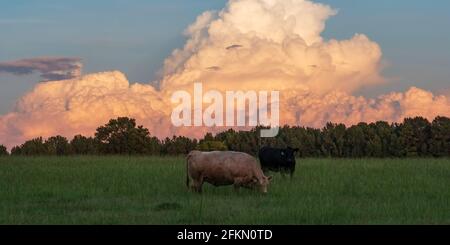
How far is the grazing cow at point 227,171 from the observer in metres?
21.0

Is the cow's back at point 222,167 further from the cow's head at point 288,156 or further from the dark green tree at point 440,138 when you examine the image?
the dark green tree at point 440,138

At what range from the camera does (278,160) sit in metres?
28.8

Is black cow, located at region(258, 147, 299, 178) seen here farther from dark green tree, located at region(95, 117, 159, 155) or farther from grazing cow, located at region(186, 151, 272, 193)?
dark green tree, located at region(95, 117, 159, 155)

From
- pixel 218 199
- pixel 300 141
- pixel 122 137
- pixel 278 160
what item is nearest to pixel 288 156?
pixel 278 160

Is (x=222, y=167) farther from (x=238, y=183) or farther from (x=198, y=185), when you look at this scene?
(x=198, y=185)

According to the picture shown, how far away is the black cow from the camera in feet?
91.6

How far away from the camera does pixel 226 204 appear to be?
1819 cm

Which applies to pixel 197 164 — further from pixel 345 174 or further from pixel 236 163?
pixel 345 174

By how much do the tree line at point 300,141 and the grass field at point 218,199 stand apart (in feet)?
104

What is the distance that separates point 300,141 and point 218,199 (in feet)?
170

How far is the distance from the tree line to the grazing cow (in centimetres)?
3912

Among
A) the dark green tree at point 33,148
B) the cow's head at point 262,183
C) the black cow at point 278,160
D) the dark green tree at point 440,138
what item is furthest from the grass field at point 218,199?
the dark green tree at point 440,138
